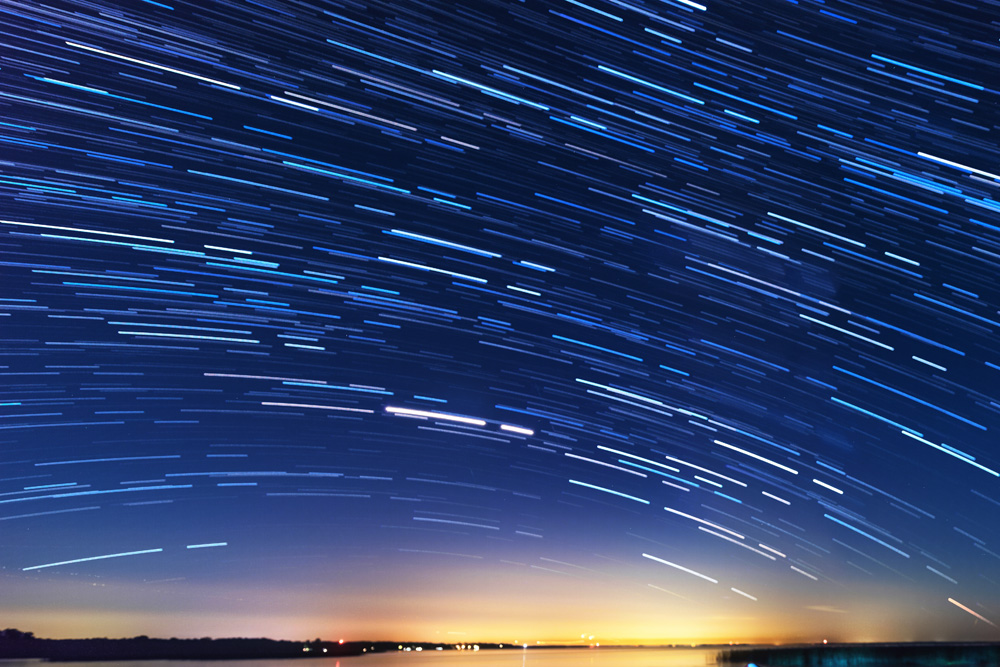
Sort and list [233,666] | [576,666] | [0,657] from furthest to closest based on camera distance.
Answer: [0,657] → [576,666] → [233,666]

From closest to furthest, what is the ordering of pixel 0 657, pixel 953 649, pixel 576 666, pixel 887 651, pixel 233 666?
pixel 233 666 → pixel 576 666 → pixel 953 649 → pixel 887 651 → pixel 0 657

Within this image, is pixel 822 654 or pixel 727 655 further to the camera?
pixel 727 655

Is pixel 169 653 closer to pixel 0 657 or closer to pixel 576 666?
pixel 0 657

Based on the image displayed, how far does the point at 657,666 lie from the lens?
100 meters

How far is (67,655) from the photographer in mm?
140625

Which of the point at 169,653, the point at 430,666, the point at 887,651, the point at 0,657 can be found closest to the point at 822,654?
the point at 887,651

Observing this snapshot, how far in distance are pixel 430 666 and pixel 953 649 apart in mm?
75674

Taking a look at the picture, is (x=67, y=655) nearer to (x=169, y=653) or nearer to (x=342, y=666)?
(x=169, y=653)

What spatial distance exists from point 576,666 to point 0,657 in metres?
105

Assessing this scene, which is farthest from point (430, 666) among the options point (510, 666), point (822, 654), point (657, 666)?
point (822, 654)

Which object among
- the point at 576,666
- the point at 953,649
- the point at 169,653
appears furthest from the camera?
the point at 169,653

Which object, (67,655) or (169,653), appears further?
(169,653)

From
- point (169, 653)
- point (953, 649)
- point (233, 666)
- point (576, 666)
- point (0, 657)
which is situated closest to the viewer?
point (233, 666)

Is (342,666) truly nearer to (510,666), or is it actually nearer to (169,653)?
(510,666)
